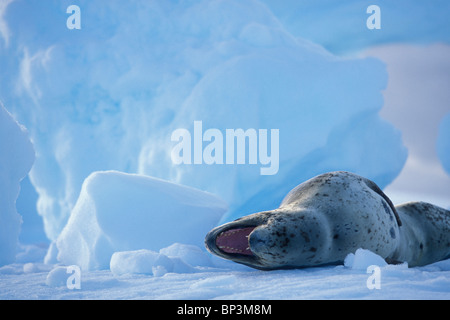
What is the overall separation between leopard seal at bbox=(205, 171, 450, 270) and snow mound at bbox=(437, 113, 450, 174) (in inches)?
252

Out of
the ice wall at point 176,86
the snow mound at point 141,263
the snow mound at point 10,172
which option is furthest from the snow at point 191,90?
the snow mound at point 141,263

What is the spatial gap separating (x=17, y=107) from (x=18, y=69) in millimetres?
739

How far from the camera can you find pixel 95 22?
701cm

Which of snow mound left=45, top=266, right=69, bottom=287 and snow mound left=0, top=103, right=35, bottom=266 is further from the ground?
snow mound left=0, top=103, right=35, bottom=266

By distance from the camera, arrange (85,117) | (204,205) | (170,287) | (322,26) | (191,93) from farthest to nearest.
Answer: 1. (322,26)
2. (85,117)
3. (191,93)
4. (204,205)
5. (170,287)

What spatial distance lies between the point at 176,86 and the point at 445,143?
5.78 metres

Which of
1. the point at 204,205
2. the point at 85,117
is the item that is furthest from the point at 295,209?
the point at 85,117

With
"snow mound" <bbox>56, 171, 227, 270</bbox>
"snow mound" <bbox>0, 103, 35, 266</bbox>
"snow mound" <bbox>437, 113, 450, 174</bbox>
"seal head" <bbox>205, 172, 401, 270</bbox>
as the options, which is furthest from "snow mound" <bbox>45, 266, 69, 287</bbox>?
"snow mound" <bbox>437, 113, 450, 174</bbox>

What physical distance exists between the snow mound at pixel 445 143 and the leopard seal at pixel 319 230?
6.41 meters

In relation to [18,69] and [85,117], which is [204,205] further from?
[18,69]

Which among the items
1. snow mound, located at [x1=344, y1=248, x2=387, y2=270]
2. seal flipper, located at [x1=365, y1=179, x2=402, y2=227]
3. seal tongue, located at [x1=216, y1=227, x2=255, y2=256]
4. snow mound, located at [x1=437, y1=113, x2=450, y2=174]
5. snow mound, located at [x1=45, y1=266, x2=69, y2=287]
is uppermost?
snow mound, located at [x1=437, y1=113, x2=450, y2=174]

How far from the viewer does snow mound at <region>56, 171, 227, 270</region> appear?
3.50 meters

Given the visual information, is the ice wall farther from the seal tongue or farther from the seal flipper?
the seal tongue

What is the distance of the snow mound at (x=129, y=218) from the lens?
3502 mm
